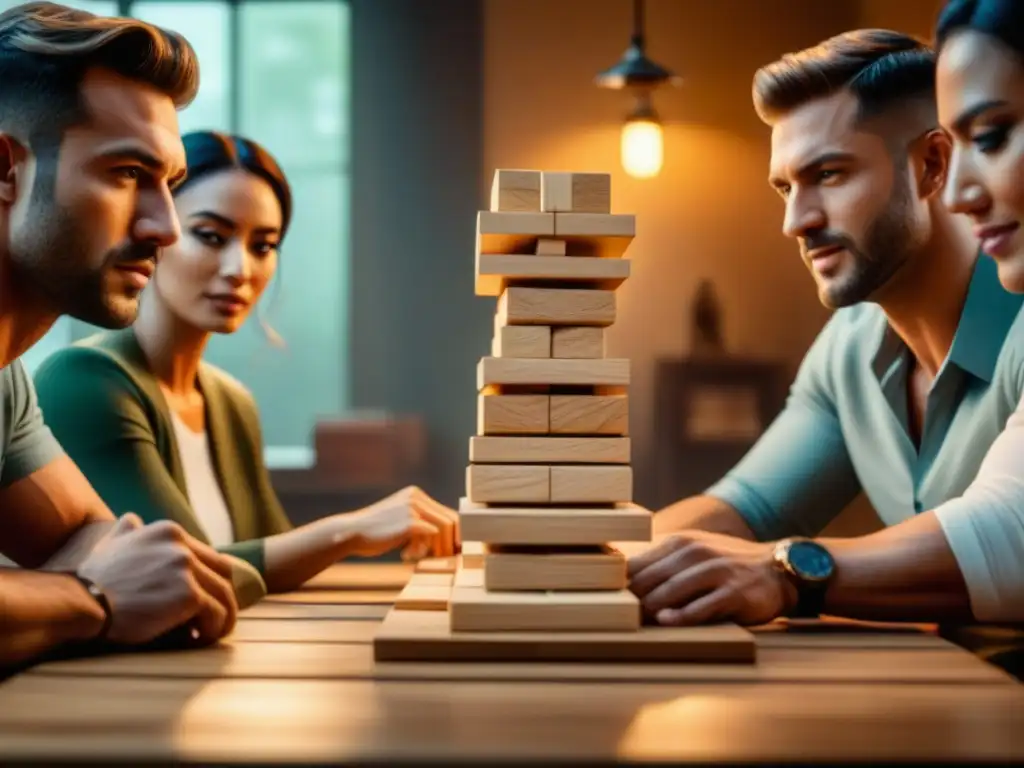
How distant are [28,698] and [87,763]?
0.22 meters

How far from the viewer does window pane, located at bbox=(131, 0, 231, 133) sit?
4734 mm

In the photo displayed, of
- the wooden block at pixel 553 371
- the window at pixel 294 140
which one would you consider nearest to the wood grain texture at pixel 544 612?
the wooden block at pixel 553 371

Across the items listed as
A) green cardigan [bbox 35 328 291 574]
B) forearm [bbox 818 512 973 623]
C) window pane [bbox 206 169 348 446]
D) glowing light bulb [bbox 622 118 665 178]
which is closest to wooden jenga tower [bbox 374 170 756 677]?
forearm [bbox 818 512 973 623]

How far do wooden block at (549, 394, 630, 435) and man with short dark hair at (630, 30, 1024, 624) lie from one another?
0.69 ft

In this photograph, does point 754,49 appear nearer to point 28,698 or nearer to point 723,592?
point 723,592

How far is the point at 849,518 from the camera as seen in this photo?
4.42m

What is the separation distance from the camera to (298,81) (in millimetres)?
4840

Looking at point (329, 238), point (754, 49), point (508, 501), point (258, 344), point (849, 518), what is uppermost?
point (754, 49)

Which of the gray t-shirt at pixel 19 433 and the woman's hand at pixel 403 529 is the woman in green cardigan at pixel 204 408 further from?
the gray t-shirt at pixel 19 433

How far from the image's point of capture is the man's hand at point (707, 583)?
1.40 meters

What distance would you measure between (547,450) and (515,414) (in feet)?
0.18

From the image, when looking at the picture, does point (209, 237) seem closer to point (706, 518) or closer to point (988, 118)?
point (706, 518)

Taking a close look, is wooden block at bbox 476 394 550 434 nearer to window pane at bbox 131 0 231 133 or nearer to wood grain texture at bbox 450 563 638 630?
wood grain texture at bbox 450 563 638 630

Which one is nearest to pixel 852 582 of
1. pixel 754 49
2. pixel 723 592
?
pixel 723 592
